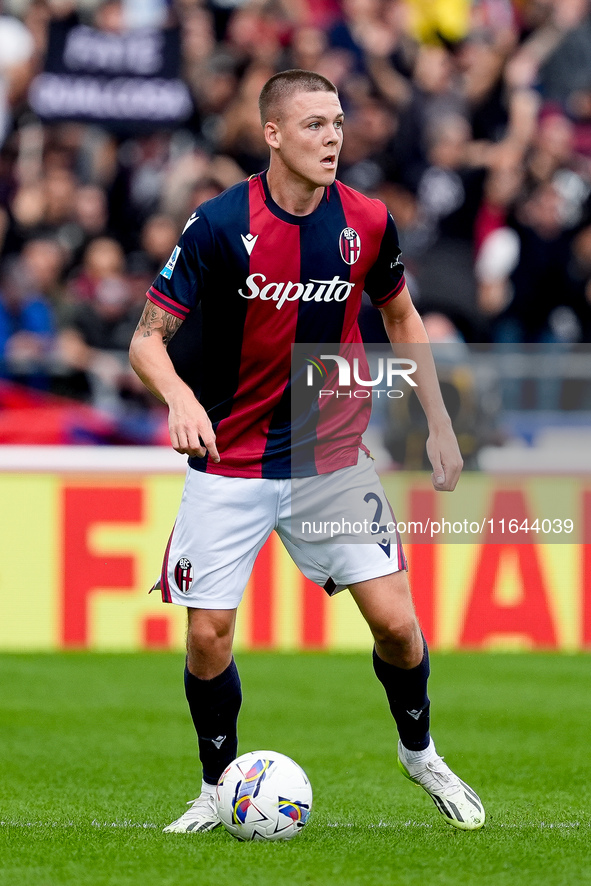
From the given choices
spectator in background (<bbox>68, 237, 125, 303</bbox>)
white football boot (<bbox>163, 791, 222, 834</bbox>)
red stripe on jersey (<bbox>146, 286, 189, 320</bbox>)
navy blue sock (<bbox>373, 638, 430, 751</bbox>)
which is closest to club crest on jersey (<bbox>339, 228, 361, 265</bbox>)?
red stripe on jersey (<bbox>146, 286, 189, 320</bbox>)

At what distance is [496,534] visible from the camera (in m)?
8.19

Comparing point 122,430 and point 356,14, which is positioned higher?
point 356,14

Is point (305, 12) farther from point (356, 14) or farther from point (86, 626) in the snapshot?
point (86, 626)

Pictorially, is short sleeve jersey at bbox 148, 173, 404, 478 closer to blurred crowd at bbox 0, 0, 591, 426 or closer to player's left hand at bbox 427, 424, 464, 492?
player's left hand at bbox 427, 424, 464, 492

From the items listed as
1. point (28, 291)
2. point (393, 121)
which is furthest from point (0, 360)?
point (393, 121)

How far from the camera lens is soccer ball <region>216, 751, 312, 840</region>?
3.99 metres

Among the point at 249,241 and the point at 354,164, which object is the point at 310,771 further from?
the point at 354,164

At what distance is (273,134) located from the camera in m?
4.10

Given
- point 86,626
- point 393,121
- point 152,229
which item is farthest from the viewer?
point 393,121

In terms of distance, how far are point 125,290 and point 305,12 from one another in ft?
14.2

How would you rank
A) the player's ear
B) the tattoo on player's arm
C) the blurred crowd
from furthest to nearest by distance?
the blurred crowd → the player's ear → the tattoo on player's arm

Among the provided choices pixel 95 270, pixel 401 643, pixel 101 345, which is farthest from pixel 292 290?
pixel 95 270

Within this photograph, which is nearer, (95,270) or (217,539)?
(217,539)

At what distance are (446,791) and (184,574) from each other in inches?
42.4
